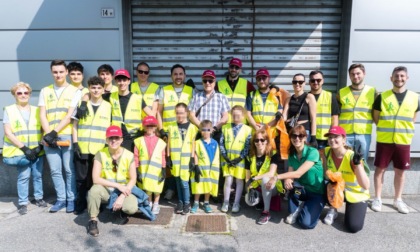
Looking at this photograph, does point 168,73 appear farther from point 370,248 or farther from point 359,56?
point 370,248

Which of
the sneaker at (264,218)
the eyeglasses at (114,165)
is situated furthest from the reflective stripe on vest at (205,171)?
the eyeglasses at (114,165)

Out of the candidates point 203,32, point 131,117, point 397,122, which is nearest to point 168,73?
point 203,32

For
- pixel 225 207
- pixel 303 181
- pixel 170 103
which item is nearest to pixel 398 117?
pixel 303 181

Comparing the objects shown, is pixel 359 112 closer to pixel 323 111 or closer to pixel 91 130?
pixel 323 111

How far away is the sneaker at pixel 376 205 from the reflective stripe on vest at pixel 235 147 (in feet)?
6.51

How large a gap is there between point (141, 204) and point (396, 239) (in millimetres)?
3150

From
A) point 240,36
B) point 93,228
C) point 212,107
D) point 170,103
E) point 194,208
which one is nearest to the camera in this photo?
point 93,228

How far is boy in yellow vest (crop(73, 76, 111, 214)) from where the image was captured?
13.7 ft

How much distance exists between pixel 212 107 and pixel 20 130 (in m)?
2.78

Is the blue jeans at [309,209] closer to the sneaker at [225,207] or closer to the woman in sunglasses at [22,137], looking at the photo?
the sneaker at [225,207]

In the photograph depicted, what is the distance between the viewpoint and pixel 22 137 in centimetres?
441

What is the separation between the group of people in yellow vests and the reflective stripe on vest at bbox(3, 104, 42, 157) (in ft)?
0.05

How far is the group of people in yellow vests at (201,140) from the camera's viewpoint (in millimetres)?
3979

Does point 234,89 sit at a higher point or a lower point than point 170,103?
higher
